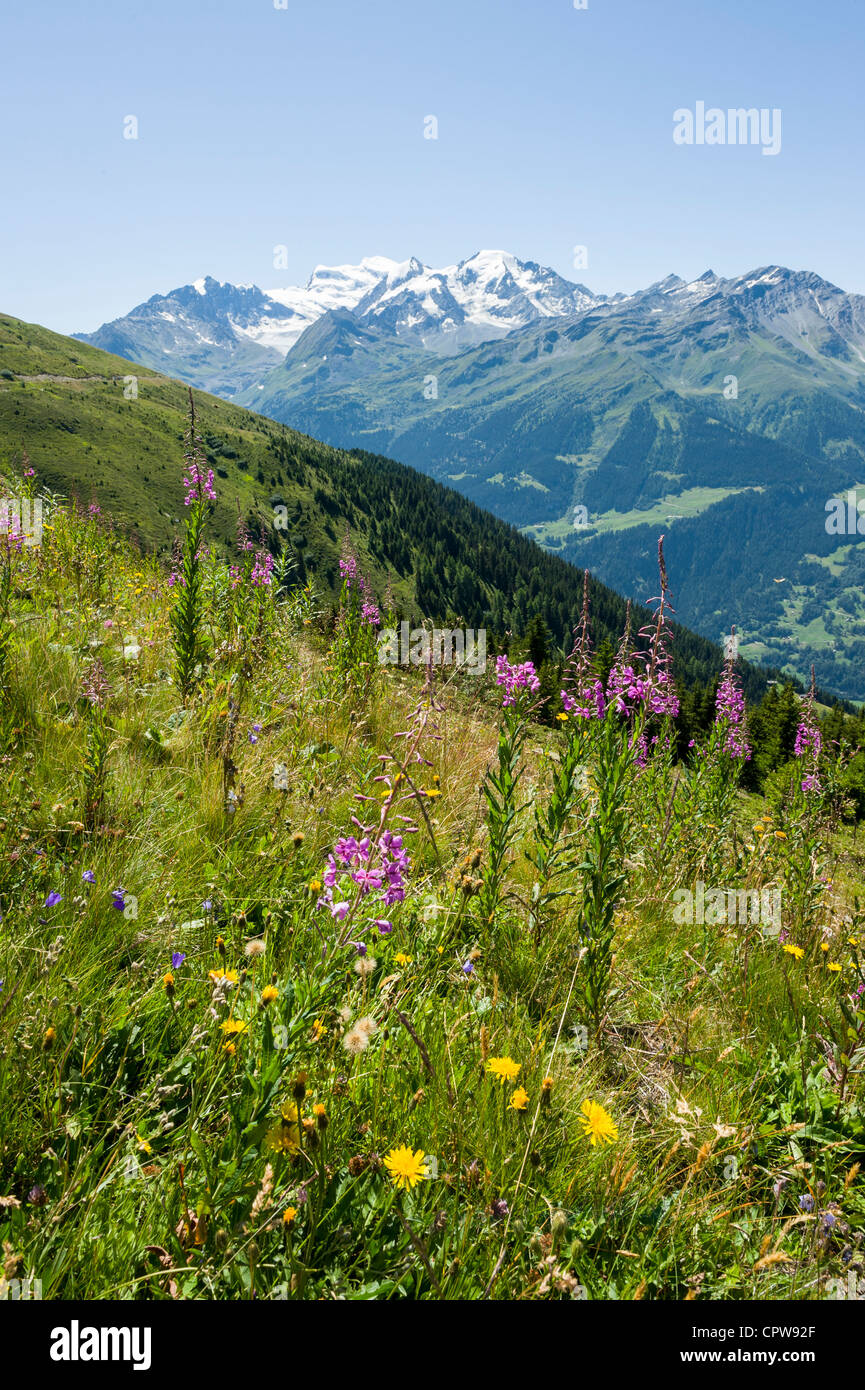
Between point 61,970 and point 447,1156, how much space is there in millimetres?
1689

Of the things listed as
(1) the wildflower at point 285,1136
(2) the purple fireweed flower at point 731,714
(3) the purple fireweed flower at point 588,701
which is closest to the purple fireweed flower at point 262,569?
(3) the purple fireweed flower at point 588,701

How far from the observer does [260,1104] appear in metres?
1.83

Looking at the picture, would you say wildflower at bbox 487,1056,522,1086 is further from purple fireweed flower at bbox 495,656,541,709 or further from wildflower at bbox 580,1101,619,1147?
purple fireweed flower at bbox 495,656,541,709

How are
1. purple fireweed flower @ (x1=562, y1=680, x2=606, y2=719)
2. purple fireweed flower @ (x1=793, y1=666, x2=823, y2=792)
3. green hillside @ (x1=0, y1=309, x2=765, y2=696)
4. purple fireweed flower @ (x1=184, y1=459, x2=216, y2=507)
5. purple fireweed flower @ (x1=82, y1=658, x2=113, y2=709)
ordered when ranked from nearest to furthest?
purple fireweed flower @ (x1=82, y1=658, x2=113, y2=709)
purple fireweed flower @ (x1=562, y1=680, x2=606, y2=719)
purple fireweed flower @ (x1=184, y1=459, x2=216, y2=507)
purple fireweed flower @ (x1=793, y1=666, x2=823, y2=792)
green hillside @ (x1=0, y1=309, x2=765, y2=696)

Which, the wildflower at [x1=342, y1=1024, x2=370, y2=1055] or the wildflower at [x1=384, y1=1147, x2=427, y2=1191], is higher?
the wildflower at [x1=342, y1=1024, x2=370, y2=1055]

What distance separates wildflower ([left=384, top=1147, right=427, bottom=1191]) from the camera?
78.8 inches

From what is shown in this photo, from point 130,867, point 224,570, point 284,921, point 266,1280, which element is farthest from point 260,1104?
point 224,570

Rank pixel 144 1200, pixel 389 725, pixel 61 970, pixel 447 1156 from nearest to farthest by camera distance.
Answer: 1. pixel 144 1200
2. pixel 447 1156
3. pixel 61 970
4. pixel 389 725

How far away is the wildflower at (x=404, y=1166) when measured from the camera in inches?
78.8

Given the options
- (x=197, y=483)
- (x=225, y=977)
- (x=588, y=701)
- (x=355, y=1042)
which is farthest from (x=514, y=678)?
(x=197, y=483)

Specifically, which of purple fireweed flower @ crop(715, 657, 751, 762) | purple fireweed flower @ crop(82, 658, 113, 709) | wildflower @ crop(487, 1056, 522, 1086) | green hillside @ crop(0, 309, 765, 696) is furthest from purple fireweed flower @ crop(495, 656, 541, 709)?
green hillside @ crop(0, 309, 765, 696)

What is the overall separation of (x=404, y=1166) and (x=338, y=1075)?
0.45 meters

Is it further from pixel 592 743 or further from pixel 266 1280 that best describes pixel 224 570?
pixel 266 1280

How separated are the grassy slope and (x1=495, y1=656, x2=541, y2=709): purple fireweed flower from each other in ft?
3.81
